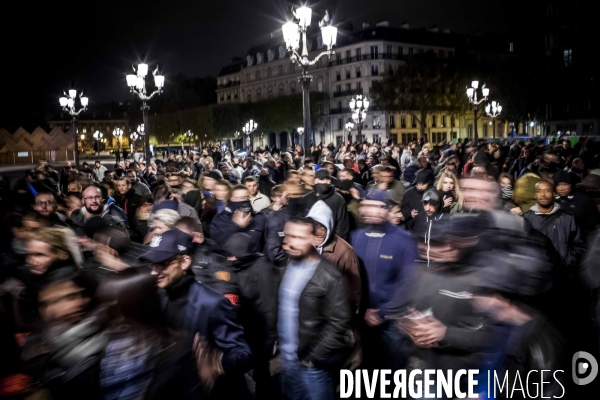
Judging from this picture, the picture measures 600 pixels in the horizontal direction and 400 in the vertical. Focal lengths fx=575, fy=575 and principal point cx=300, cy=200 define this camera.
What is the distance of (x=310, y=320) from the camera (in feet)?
12.6

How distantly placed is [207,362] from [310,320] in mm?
805

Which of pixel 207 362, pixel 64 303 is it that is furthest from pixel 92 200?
pixel 207 362

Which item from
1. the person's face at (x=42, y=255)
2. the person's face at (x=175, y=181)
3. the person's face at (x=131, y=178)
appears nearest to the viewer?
the person's face at (x=42, y=255)

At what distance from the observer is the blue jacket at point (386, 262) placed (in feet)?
16.0

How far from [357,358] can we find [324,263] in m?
0.81

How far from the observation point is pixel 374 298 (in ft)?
16.2

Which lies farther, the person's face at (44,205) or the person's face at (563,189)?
the person's face at (563,189)

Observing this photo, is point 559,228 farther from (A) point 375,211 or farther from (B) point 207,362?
(B) point 207,362

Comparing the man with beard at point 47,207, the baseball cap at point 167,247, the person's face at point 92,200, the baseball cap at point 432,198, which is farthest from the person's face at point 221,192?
the baseball cap at point 167,247

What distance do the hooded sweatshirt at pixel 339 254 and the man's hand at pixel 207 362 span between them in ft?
5.25

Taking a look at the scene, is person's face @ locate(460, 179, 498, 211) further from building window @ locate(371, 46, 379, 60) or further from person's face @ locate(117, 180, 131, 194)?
building window @ locate(371, 46, 379, 60)

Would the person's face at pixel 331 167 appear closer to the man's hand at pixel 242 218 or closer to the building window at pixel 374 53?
the man's hand at pixel 242 218

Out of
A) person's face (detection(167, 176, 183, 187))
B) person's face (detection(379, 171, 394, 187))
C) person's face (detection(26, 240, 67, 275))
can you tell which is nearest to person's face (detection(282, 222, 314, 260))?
person's face (detection(26, 240, 67, 275))

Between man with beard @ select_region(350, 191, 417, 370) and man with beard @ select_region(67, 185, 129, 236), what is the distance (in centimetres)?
305
